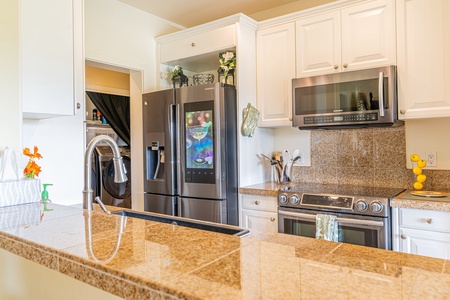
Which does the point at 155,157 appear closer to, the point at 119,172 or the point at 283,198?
the point at 283,198

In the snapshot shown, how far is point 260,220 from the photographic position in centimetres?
274

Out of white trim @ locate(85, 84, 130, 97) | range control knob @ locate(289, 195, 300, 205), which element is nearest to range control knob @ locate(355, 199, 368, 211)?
range control knob @ locate(289, 195, 300, 205)

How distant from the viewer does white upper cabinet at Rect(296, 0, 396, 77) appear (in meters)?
2.43

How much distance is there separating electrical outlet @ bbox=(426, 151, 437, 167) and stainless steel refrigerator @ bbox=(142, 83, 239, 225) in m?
1.49

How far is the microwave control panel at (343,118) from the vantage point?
7.82 ft

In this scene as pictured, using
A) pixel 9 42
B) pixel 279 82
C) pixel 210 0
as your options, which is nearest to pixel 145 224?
pixel 9 42

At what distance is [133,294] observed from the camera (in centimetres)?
64

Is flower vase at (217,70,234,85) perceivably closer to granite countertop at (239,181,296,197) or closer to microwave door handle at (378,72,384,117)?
granite countertop at (239,181,296,197)

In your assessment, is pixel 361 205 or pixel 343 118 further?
pixel 343 118

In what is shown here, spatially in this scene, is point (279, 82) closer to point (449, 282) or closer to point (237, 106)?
point (237, 106)

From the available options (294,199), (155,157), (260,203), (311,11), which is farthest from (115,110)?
(294,199)

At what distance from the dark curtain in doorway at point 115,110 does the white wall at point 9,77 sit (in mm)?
3574

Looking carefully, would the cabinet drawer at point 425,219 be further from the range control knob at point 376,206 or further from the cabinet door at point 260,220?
the cabinet door at point 260,220

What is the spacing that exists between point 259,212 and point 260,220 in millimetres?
64
